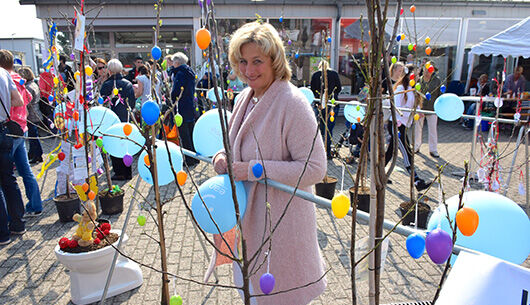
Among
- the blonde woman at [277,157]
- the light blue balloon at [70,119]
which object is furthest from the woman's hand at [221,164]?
the light blue balloon at [70,119]

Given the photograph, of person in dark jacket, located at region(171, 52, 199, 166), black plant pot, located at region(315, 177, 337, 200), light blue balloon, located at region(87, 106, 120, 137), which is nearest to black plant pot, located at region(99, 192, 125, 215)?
light blue balloon, located at region(87, 106, 120, 137)

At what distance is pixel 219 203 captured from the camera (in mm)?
1686

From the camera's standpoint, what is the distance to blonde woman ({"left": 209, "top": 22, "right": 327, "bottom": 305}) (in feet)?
5.40

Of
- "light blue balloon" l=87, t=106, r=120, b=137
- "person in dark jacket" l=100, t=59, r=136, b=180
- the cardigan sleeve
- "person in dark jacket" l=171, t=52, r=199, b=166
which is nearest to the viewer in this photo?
the cardigan sleeve

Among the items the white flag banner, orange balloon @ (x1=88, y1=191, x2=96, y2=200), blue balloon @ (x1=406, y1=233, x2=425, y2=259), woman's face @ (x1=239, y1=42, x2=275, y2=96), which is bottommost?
orange balloon @ (x1=88, y1=191, x2=96, y2=200)

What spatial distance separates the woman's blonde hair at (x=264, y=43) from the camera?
1661 mm

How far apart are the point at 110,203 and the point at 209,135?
9.58 ft

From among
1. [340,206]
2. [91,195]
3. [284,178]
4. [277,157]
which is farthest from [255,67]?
[91,195]

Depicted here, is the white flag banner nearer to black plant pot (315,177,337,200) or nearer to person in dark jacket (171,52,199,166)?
black plant pot (315,177,337,200)

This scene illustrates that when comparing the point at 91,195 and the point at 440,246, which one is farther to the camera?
the point at 91,195

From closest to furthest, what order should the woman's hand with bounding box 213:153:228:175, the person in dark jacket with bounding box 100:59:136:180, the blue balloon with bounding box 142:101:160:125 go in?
the blue balloon with bounding box 142:101:160:125 → the woman's hand with bounding box 213:153:228:175 → the person in dark jacket with bounding box 100:59:136:180

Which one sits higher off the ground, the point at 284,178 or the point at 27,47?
the point at 27,47

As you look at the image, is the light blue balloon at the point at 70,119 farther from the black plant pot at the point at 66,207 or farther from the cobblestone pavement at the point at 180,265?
the black plant pot at the point at 66,207

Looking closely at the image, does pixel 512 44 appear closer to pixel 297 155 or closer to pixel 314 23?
pixel 314 23
